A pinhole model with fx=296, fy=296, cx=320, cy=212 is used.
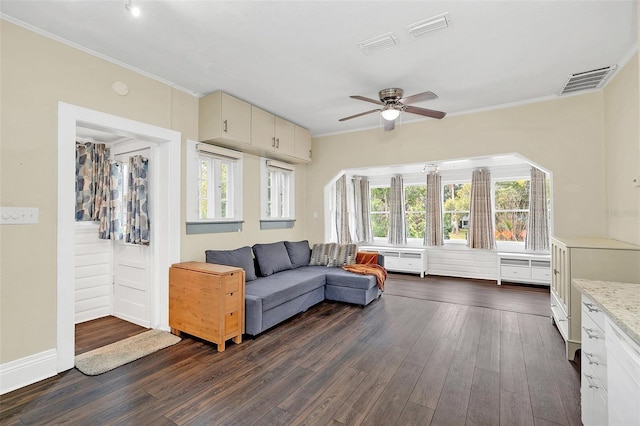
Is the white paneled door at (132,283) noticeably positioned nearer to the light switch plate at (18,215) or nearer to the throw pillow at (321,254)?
the light switch plate at (18,215)

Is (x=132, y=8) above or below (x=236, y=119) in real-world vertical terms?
above

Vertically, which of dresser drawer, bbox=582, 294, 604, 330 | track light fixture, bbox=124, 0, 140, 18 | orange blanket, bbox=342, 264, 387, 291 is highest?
track light fixture, bbox=124, 0, 140, 18

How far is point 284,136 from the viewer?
461cm

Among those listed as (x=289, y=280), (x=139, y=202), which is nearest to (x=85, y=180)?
(x=139, y=202)

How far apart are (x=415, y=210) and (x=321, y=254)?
10.1 feet

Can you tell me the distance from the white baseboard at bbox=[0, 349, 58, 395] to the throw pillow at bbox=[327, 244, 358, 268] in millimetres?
3360

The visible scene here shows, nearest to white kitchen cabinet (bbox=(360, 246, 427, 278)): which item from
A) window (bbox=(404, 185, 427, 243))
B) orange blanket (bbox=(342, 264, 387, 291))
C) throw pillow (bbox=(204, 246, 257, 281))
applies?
window (bbox=(404, 185, 427, 243))

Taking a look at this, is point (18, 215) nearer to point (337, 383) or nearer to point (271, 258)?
point (271, 258)

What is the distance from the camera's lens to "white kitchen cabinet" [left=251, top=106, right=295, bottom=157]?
4027 mm

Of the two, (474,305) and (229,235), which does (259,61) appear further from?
(474,305)

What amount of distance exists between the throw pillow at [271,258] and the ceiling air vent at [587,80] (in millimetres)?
4097

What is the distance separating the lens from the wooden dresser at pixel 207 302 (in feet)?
9.26

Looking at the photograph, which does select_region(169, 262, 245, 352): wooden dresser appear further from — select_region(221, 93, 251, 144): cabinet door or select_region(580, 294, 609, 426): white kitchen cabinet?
select_region(580, 294, 609, 426): white kitchen cabinet

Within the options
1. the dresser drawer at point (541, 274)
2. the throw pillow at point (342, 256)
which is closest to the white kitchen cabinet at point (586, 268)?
the throw pillow at point (342, 256)
